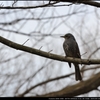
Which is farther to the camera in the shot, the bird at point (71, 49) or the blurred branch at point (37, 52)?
the bird at point (71, 49)

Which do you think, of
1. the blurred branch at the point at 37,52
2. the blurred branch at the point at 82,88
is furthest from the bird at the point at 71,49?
the blurred branch at the point at 37,52

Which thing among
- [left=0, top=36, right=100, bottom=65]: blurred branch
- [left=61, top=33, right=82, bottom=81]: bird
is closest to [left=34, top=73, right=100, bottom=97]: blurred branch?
[left=61, top=33, right=82, bottom=81]: bird

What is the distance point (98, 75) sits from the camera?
245 centimetres

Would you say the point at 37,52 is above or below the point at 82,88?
above

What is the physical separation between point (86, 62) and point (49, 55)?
29cm

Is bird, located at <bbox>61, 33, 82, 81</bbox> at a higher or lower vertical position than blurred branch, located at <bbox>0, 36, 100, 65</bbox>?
lower

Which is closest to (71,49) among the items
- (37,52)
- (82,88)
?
(82,88)

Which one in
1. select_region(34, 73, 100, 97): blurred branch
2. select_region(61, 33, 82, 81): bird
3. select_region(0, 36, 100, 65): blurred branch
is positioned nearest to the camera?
select_region(0, 36, 100, 65): blurred branch

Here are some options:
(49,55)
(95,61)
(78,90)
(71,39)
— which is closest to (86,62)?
(95,61)

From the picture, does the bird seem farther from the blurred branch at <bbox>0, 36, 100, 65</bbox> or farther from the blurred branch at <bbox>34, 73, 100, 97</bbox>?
the blurred branch at <bbox>0, 36, 100, 65</bbox>

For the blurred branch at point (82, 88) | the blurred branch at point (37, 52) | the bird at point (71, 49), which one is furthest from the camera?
the bird at point (71, 49)

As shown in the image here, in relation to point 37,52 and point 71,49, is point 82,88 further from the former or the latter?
point 37,52

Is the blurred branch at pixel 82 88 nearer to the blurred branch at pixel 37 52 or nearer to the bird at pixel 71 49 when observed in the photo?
the bird at pixel 71 49

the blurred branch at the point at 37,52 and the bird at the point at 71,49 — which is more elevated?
the blurred branch at the point at 37,52
